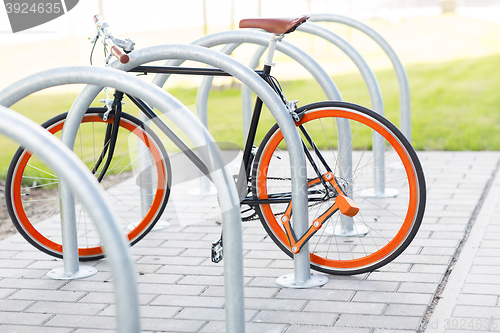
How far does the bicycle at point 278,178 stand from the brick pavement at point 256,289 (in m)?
0.18

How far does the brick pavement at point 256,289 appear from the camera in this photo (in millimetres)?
2750

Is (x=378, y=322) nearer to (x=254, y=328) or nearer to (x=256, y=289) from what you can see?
(x=254, y=328)

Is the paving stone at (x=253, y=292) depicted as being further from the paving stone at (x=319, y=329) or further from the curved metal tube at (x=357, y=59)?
the curved metal tube at (x=357, y=59)

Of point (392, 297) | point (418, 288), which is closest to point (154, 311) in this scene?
point (392, 297)

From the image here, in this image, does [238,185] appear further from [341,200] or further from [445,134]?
[445,134]

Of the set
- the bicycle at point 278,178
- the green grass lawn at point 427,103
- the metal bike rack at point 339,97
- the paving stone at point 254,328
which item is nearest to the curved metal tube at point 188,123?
the paving stone at point 254,328

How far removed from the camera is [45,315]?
291 centimetres

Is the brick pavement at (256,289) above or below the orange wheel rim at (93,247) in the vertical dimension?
below

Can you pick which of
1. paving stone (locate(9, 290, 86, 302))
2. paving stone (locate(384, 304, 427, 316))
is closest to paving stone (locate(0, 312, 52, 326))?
paving stone (locate(9, 290, 86, 302))

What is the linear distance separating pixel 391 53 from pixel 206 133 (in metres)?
2.96

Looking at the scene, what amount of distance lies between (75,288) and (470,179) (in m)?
3.32

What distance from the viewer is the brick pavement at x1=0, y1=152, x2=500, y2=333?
2.75 metres

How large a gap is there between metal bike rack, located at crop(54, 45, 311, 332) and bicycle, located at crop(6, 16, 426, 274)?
0.60 ft

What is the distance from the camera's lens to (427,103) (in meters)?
8.69
